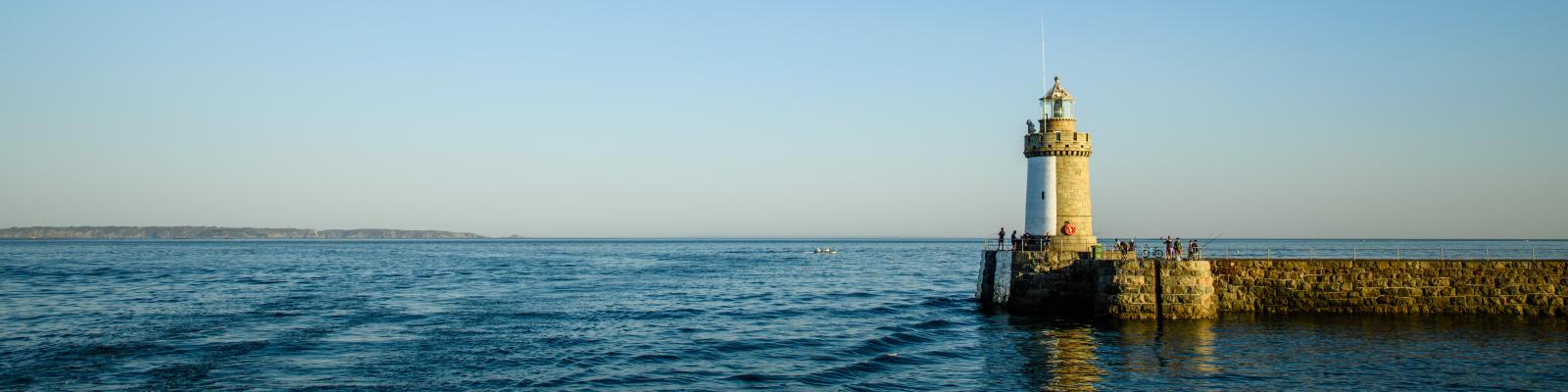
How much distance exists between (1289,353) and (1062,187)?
12.6 meters

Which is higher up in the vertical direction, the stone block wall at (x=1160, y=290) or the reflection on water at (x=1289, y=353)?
the stone block wall at (x=1160, y=290)

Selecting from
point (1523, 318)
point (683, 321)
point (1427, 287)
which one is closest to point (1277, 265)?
point (1427, 287)

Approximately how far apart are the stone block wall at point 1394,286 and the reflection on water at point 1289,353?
70 centimetres

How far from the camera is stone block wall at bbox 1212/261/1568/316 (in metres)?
34.0

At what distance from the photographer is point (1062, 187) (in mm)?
38688

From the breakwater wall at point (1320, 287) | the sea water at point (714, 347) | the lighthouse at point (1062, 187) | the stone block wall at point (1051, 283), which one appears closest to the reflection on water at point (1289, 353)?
the sea water at point (714, 347)

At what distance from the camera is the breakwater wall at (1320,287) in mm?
33781

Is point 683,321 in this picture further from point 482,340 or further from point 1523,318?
point 1523,318

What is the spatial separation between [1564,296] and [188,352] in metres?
44.2

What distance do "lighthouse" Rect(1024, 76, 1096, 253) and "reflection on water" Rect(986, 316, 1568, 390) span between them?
4.33 meters

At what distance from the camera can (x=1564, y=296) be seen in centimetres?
3388

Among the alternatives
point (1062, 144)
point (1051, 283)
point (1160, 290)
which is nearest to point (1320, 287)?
point (1160, 290)

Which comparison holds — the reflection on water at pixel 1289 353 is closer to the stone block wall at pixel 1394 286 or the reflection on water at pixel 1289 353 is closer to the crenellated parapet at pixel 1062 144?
the stone block wall at pixel 1394 286

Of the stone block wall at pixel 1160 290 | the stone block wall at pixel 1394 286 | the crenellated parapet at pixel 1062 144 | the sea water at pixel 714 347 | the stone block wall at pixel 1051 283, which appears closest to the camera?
the sea water at pixel 714 347
